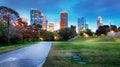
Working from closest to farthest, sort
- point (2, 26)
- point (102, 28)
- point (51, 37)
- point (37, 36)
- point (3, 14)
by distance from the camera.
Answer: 1. point (2, 26)
2. point (3, 14)
3. point (37, 36)
4. point (51, 37)
5. point (102, 28)

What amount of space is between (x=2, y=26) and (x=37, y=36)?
72.5 meters

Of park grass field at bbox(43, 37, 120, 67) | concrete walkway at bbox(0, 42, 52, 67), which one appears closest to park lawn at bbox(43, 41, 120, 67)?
park grass field at bbox(43, 37, 120, 67)

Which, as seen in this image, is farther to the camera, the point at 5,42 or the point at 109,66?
the point at 5,42

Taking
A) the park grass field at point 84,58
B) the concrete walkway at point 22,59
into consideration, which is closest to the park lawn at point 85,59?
the park grass field at point 84,58

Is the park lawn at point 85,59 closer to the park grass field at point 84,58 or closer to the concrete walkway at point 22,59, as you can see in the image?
the park grass field at point 84,58

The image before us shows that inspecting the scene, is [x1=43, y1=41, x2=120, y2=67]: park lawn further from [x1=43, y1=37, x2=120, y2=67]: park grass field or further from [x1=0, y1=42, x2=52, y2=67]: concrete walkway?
[x1=0, y1=42, x2=52, y2=67]: concrete walkway

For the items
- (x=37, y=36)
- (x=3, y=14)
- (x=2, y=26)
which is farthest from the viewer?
(x=37, y=36)

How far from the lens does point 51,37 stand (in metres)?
142

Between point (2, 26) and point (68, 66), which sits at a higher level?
point (2, 26)

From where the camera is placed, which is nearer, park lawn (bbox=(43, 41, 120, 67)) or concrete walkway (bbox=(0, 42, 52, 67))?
park lawn (bbox=(43, 41, 120, 67))

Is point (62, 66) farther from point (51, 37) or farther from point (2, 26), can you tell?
point (51, 37)

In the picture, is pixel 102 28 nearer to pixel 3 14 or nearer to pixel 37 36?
pixel 37 36

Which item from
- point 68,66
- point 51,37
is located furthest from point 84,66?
point 51,37

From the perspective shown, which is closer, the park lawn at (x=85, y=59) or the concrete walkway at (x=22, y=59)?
the park lawn at (x=85, y=59)
